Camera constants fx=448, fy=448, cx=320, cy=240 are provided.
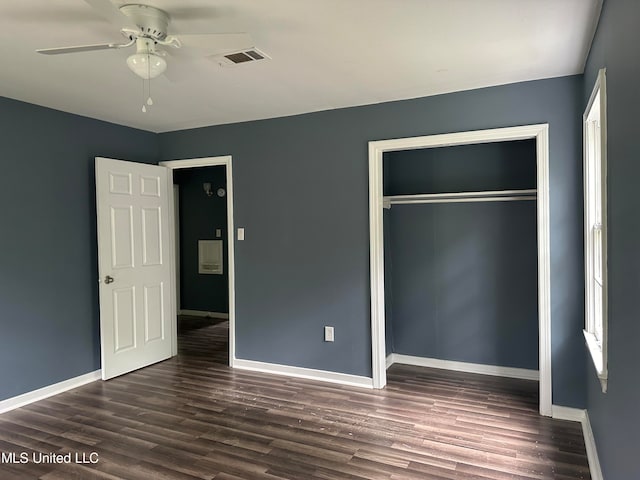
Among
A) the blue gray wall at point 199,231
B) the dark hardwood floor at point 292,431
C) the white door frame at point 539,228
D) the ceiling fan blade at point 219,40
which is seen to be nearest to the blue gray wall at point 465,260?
the dark hardwood floor at point 292,431

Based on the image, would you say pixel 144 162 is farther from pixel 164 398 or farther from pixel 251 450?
pixel 251 450

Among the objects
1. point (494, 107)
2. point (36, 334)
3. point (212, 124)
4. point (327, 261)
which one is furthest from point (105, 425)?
point (494, 107)

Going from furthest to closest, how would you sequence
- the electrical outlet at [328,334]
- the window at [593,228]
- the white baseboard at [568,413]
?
the electrical outlet at [328,334] → the white baseboard at [568,413] → the window at [593,228]

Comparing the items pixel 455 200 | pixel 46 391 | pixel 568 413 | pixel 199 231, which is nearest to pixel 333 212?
pixel 455 200

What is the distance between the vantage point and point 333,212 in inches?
156

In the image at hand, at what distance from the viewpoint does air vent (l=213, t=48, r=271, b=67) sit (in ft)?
8.57

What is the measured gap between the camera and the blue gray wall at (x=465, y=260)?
13.1 ft

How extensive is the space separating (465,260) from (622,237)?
247 cm

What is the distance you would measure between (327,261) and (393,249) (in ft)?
2.83

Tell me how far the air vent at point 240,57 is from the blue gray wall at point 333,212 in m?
1.31

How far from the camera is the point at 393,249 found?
451 cm

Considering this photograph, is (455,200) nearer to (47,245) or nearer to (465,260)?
(465,260)

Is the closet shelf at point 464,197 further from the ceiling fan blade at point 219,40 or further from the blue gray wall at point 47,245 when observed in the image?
the blue gray wall at point 47,245

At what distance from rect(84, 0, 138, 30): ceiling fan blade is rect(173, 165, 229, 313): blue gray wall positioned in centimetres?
476
